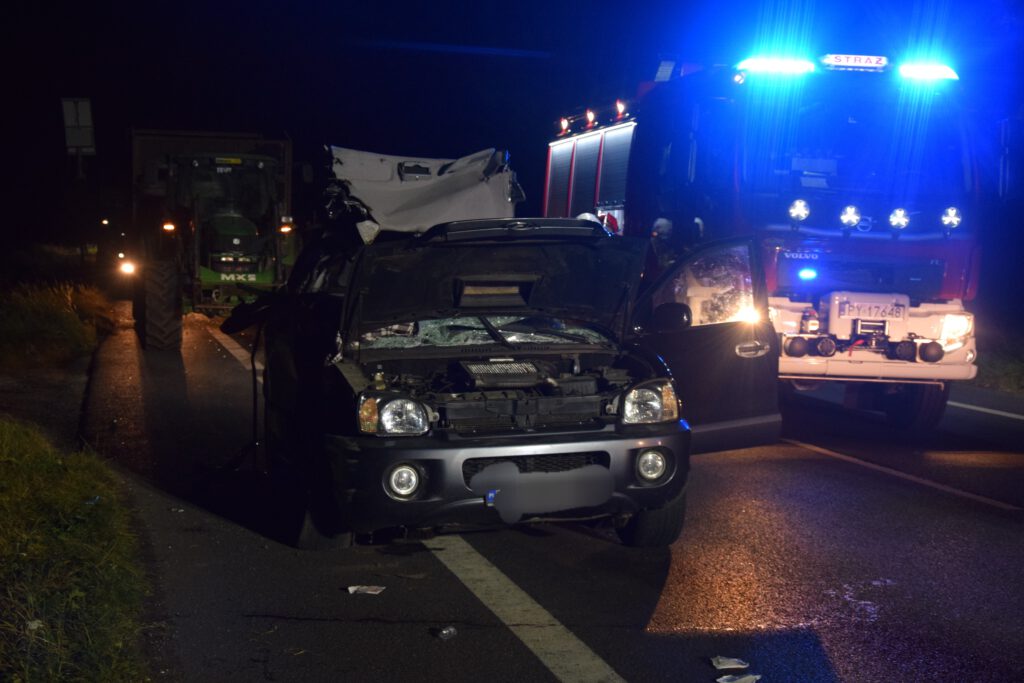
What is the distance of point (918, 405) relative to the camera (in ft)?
33.6

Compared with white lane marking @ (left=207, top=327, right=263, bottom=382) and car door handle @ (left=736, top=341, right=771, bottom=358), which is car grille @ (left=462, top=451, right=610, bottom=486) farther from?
white lane marking @ (left=207, top=327, right=263, bottom=382)

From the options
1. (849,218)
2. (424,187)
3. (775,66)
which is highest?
(775,66)

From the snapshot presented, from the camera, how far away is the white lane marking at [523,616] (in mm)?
4469

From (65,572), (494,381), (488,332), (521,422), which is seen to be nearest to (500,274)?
(488,332)

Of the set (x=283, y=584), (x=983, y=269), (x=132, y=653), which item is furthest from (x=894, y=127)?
(x=983, y=269)

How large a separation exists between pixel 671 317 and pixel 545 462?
1.52 meters

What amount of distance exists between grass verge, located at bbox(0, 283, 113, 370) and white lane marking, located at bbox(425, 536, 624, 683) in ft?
28.3

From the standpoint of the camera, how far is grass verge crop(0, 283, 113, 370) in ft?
45.2

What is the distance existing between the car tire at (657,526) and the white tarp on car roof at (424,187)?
364 inches

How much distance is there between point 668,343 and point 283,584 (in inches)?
109

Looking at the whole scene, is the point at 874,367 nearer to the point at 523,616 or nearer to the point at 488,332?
the point at 488,332

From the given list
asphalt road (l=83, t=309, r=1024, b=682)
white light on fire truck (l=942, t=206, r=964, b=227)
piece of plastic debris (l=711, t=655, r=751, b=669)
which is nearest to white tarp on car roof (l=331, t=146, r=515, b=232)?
white light on fire truck (l=942, t=206, r=964, b=227)

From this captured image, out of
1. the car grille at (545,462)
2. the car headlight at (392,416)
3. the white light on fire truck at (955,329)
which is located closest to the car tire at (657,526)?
the car grille at (545,462)

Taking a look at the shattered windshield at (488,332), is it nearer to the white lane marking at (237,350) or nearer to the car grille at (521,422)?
the car grille at (521,422)
